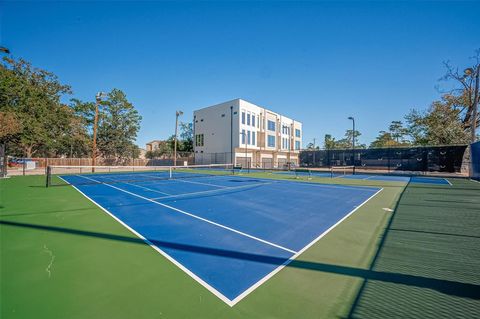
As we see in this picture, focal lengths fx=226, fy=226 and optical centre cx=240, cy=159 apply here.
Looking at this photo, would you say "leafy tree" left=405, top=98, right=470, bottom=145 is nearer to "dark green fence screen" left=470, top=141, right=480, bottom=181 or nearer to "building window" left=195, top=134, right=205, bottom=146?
"dark green fence screen" left=470, top=141, right=480, bottom=181

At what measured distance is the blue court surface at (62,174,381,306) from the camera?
3.88 meters

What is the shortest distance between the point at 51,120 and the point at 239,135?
3324cm

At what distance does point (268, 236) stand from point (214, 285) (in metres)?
2.49

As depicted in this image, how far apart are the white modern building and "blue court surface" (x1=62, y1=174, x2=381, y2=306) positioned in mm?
32884

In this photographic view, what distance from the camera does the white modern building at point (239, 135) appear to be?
46594 millimetres

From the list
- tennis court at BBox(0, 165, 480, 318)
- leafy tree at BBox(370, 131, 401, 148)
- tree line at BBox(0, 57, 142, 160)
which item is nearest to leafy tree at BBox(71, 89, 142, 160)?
tree line at BBox(0, 57, 142, 160)

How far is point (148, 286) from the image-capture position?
345 cm

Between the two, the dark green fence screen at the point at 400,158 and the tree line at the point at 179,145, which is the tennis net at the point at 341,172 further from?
the tree line at the point at 179,145

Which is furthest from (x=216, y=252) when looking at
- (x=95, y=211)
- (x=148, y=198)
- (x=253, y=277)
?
(x=148, y=198)

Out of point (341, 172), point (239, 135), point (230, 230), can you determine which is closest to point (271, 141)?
point (239, 135)

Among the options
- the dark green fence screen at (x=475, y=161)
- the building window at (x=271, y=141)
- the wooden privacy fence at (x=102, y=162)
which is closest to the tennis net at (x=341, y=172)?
the dark green fence screen at (x=475, y=161)

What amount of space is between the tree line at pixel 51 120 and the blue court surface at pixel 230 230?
2552 cm

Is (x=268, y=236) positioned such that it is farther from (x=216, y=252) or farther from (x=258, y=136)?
(x=258, y=136)

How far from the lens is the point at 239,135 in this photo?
151ft
